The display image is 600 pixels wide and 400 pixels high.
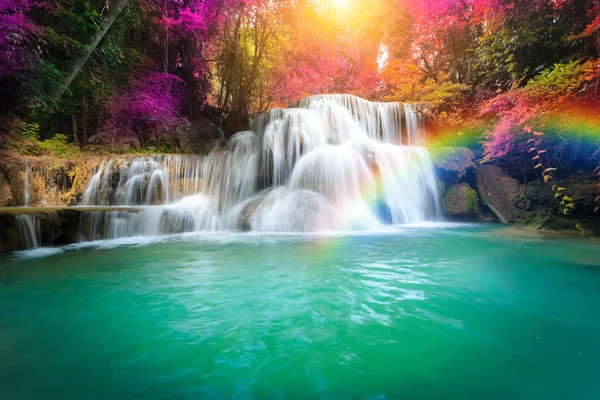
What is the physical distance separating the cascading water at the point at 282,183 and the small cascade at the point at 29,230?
210 cm

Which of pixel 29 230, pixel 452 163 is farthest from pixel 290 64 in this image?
pixel 29 230

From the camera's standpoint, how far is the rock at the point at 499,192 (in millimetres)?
9961

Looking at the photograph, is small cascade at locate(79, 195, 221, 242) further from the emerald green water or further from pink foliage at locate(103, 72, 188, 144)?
pink foliage at locate(103, 72, 188, 144)

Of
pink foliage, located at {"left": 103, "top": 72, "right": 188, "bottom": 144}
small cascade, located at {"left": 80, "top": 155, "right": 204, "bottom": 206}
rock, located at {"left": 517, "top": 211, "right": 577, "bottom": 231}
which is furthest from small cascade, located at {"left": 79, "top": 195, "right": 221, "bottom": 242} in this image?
rock, located at {"left": 517, "top": 211, "right": 577, "bottom": 231}

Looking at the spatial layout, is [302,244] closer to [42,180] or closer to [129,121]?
[42,180]

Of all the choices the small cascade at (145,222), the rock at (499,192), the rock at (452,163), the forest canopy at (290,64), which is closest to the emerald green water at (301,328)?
the small cascade at (145,222)

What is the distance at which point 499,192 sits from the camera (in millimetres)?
10352

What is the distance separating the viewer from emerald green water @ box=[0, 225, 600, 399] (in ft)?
5.69

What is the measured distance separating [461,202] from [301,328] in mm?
9986

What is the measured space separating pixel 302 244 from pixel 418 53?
56.4ft

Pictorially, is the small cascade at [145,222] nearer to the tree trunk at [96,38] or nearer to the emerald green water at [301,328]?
the emerald green water at [301,328]

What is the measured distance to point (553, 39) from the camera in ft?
25.3

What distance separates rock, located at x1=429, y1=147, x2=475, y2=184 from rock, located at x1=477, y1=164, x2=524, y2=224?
67 cm

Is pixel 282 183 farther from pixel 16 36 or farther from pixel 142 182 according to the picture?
pixel 16 36
